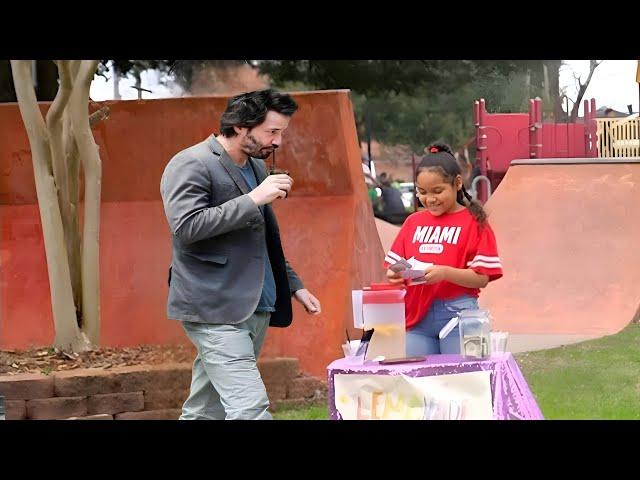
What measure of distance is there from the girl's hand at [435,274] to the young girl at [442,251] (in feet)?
0.21

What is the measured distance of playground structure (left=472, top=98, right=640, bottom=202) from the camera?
9.20 meters

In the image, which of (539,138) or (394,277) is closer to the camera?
(394,277)

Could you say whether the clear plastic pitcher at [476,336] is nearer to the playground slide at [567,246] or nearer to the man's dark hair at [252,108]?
the man's dark hair at [252,108]

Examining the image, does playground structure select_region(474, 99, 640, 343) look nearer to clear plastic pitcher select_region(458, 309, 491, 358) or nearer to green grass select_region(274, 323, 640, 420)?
green grass select_region(274, 323, 640, 420)

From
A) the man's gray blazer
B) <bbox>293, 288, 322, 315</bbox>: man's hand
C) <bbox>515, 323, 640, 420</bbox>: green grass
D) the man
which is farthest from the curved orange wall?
the man's gray blazer

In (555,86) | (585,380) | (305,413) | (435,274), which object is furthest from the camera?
(555,86)

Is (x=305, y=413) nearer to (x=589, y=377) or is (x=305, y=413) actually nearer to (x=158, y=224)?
(x=158, y=224)

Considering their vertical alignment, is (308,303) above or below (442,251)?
below

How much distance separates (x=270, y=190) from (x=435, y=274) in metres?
0.69

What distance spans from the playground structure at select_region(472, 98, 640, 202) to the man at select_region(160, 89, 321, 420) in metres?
4.38

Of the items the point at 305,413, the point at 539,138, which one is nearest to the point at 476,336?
the point at 305,413

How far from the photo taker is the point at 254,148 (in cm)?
480
